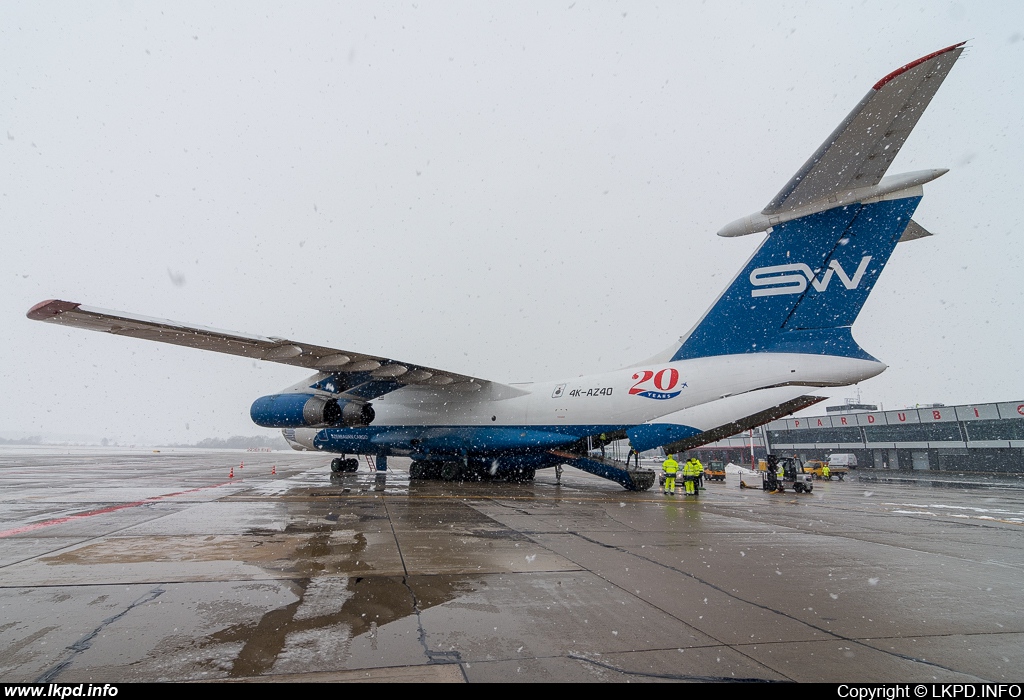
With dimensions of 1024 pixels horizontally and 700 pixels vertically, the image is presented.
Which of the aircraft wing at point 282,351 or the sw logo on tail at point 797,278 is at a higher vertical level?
the sw logo on tail at point 797,278

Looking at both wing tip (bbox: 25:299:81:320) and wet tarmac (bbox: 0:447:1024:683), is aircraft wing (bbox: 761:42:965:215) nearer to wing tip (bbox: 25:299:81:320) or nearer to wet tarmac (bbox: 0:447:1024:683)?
wet tarmac (bbox: 0:447:1024:683)

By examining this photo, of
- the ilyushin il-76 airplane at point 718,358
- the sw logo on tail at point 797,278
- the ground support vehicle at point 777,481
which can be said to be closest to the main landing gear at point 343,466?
the ilyushin il-76 airplane at point 718,358

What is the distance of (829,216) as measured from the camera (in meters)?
10.1

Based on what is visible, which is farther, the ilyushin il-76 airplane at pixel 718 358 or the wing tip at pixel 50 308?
the wing tip at pixel 50 308

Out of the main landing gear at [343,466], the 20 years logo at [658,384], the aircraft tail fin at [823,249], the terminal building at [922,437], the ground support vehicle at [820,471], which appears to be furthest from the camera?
the terminal building at [922,437]

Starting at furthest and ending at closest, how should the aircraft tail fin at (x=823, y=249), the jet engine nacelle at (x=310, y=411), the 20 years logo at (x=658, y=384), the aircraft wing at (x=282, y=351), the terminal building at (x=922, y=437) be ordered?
the terminal building at (x=922, y=437)
the jet engine nacelle at (x=310, y=411)
the 20 years logo at (x=658, y=384)
the aircraft wing at (x=282, y=351)
the aircraft tail fin at (x=823, y=249)

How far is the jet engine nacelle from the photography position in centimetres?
1517

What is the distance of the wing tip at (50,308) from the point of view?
33.3 feet

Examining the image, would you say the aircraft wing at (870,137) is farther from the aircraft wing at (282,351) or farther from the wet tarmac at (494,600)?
the aircraft wing at (282,351)

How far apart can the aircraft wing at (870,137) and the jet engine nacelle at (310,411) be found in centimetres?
1173

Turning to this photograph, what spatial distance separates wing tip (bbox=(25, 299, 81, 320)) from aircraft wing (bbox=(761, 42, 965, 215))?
44.3 ft

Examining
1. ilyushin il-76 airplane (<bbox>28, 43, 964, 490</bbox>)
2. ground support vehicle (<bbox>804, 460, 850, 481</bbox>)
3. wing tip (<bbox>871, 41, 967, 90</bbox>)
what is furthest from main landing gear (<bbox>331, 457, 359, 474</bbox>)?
ground support vehicle (<bbox>804, 460, 850, 481</bbox>)
